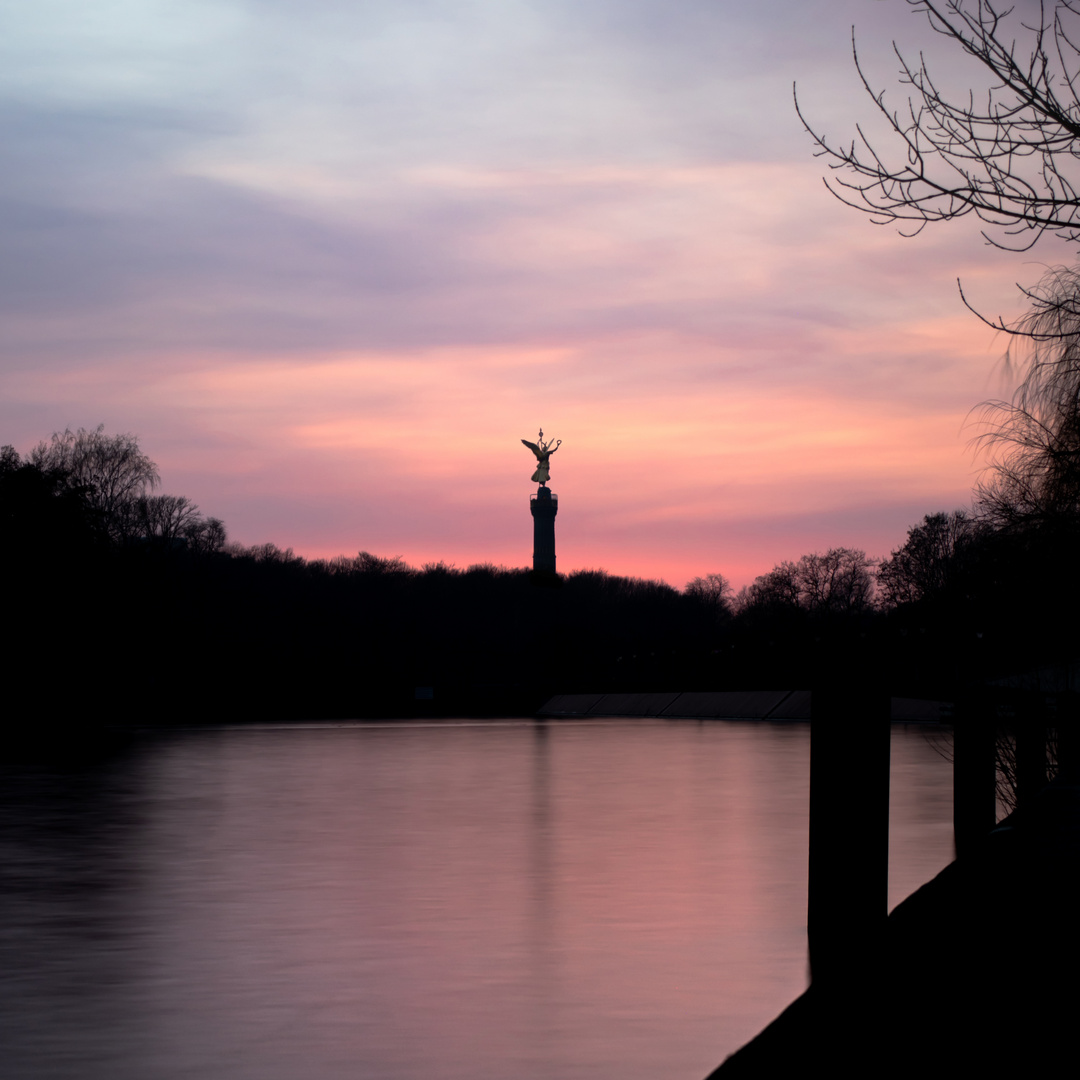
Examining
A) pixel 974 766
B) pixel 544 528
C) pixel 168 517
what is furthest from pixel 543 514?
pixel 974 766

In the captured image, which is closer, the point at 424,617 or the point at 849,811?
the point at 849,811

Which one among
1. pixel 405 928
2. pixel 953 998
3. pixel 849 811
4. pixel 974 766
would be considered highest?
pixel 849 811

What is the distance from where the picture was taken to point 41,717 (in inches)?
1928

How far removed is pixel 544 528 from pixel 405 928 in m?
123

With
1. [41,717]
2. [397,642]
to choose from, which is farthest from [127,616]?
[397,642]

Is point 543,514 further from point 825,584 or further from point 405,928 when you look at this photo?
point 405,928

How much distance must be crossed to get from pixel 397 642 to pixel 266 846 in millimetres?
125875

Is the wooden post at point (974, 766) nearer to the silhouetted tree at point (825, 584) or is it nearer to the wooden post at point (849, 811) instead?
the wooden post at point (849, 811)

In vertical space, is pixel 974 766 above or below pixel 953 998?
above

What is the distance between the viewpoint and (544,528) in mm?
133125

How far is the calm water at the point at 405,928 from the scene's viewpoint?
695 centimetres

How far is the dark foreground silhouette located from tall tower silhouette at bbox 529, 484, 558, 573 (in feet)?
409

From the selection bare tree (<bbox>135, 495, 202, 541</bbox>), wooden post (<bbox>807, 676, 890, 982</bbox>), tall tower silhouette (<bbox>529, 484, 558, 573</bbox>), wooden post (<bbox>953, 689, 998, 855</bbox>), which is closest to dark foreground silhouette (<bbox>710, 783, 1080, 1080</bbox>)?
wooden post (<bbox>807, 676, 890, 982</bbox>)

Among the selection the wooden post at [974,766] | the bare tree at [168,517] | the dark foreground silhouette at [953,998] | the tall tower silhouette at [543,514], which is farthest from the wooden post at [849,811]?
the tall tower silhouette at [543,514]
